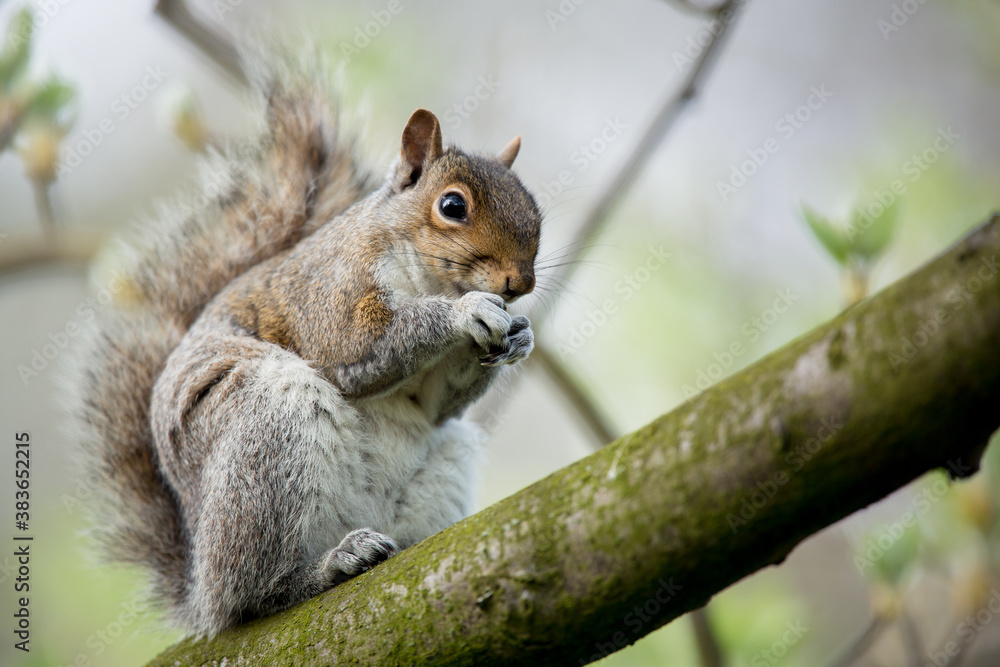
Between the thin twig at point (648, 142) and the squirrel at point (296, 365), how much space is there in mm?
256

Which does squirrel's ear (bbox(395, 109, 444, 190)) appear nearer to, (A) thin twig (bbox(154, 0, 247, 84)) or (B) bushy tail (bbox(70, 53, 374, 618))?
(B) bushy tail (bbox(70, 53, 374, 618))

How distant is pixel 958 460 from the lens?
3.63ft

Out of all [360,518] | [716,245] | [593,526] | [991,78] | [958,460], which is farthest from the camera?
[991,78]

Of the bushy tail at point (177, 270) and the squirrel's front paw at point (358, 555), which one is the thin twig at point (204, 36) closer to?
the bushy tail at point (177, 270)

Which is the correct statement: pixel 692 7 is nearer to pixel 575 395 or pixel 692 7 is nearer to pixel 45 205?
pixel 575 395

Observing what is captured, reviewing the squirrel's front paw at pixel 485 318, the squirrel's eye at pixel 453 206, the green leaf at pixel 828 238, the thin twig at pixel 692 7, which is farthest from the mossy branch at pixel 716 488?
the thin twig at pixel 692 7

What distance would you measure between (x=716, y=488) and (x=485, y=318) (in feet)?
3.14

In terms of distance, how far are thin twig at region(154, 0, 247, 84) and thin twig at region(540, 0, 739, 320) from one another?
1.38 meters

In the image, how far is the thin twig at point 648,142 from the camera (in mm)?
2531

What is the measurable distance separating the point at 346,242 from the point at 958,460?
181 centimetres

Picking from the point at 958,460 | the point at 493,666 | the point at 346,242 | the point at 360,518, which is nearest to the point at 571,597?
the point at 493,666

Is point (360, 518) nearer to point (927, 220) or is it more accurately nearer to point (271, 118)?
point (271, 118)

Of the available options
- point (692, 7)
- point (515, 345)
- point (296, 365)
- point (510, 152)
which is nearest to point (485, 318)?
point (515, 345)

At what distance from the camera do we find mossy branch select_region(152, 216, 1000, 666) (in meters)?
1.07
